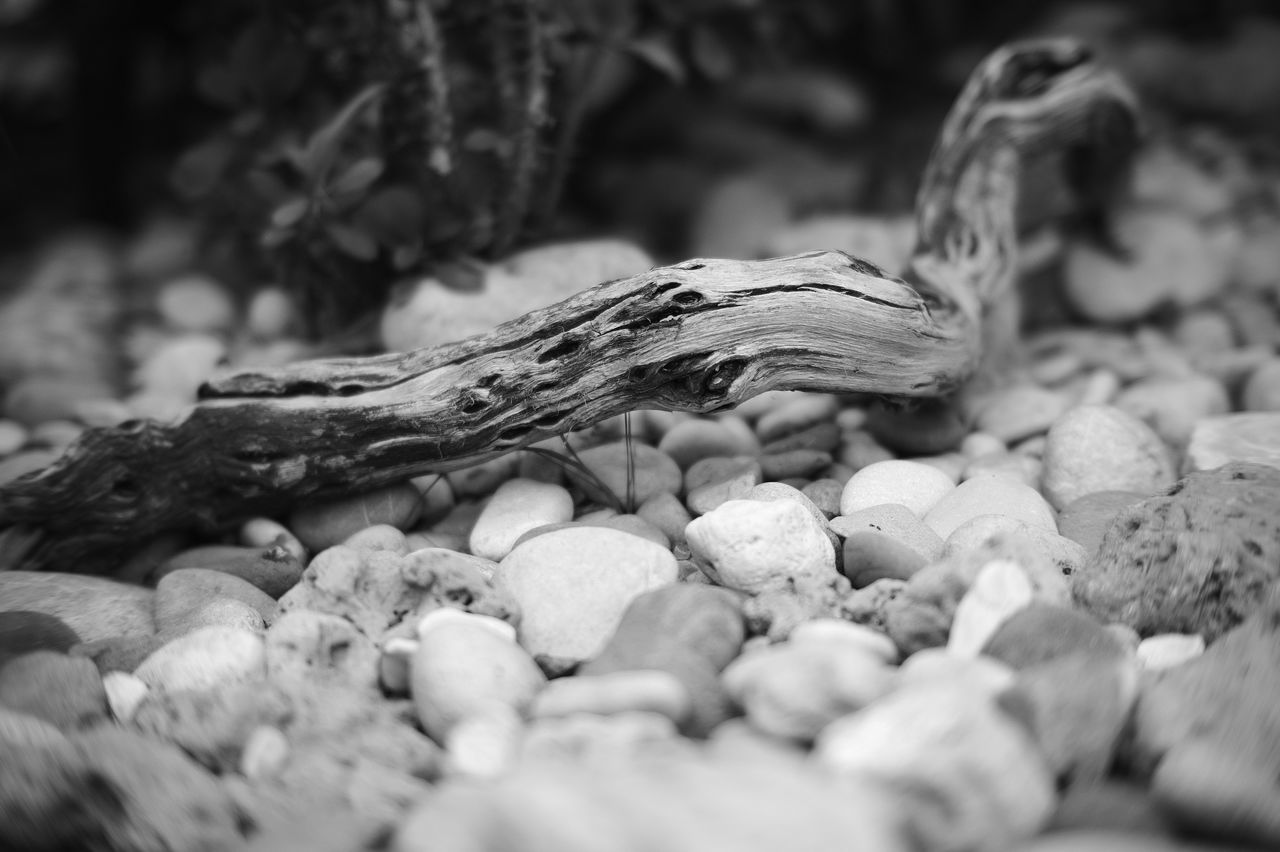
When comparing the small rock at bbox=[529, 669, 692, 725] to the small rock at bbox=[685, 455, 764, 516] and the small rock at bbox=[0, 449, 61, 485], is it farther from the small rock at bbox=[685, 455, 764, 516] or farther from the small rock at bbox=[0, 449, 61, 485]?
the small rock at bbox=[0, 449, 61, 485]

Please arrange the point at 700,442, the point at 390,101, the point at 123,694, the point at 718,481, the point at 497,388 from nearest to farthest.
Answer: the point at 123,694 → the point at 497,388 → the point at 718,481 → the point at 700,442 → the point at 390,101

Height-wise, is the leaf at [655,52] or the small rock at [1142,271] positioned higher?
the leaf at [655,52]

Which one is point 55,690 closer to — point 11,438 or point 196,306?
point 11,438

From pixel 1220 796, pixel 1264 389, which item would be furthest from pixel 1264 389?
pixel 1220 796

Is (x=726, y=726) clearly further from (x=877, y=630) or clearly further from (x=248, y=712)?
(x=248, y=712)

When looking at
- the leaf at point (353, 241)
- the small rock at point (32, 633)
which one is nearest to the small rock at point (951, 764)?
the small rock at point (32, 633)

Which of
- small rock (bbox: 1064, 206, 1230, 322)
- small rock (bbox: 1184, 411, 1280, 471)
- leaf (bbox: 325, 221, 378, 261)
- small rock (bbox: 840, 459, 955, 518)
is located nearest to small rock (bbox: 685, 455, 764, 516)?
small rock (bbox: 840, 459, 955, 518)

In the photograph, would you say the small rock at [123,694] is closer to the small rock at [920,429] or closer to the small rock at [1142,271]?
the small rock at [920,429]
